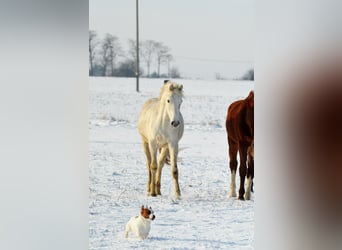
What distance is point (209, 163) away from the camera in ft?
7.02

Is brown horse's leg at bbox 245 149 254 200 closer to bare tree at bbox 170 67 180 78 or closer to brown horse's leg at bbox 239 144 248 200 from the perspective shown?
brown horse's leg at bbox 239 144 248 200

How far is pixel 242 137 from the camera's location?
208 centimetres

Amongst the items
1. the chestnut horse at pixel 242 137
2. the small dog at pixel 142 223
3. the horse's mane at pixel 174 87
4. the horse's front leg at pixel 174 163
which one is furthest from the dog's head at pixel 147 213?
the horse's mane at pixel 174 87

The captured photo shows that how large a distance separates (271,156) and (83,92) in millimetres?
631

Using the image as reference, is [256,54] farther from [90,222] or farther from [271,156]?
[90,222]

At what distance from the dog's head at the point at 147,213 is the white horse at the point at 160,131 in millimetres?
57

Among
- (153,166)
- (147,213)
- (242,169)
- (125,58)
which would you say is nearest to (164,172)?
(153,166)

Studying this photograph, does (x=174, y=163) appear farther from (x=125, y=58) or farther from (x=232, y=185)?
(x=125, y=58)

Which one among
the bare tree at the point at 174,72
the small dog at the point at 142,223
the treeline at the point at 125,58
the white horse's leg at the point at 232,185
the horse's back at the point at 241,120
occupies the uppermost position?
the treeline at the point at 125,58

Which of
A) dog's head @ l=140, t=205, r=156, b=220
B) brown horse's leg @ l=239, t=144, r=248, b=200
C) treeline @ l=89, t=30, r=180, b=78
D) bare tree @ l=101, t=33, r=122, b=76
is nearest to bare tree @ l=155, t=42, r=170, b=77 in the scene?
treeline @ l=89, t=30, r=180, b=78

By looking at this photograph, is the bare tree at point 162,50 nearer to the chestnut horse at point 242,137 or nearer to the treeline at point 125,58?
the treeline at point 125,58

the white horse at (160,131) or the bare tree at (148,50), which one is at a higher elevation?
the bare tree at (148,50)

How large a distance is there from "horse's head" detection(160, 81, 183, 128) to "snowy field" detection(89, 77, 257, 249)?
0.7 inches

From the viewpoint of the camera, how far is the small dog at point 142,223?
6.92 ft
